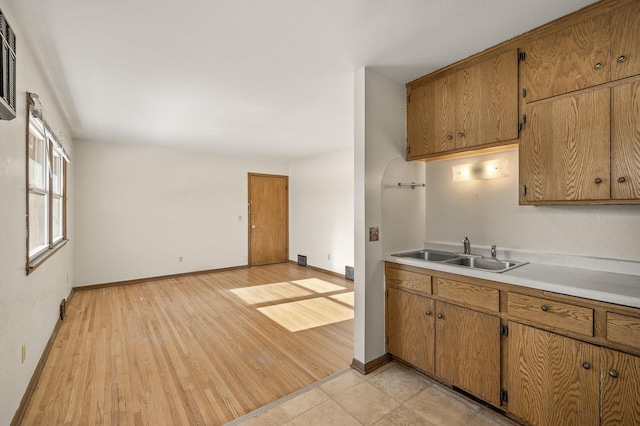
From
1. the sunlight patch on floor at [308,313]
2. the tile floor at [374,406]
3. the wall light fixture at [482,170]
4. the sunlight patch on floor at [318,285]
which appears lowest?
the tile floor at [374,406]

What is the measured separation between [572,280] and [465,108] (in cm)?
143

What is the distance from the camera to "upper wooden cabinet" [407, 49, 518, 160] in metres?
2.09

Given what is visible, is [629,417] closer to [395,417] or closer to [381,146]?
[395,417]

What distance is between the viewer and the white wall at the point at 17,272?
1.63m

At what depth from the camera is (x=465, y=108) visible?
2.31 metres

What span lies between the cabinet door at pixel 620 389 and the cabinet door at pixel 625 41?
1538mm

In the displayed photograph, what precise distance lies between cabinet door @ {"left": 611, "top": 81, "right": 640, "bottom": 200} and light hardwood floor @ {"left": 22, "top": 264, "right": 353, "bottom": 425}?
2.29 meters

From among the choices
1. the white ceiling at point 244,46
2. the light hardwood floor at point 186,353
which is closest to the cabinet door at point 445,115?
the white ceiling at point 244,46

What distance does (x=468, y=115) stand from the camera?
7.55ft

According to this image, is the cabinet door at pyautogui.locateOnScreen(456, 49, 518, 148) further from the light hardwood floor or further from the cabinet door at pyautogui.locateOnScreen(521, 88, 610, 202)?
the light hardwood floor

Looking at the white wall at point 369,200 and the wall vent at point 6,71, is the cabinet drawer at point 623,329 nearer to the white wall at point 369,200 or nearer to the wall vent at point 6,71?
the white wall at point 369,200

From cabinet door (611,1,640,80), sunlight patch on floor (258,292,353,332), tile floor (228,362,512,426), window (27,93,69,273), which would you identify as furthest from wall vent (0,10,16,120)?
cabinet door (611,1,640,80)

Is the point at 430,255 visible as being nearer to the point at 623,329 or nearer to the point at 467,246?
the point at 467,246

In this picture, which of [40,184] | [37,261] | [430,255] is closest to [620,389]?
[430,255]
